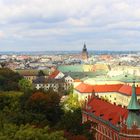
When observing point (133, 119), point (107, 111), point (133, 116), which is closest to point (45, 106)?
point (107, 111)

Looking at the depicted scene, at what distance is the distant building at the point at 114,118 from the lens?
5106 cm

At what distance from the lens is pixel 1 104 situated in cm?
7462

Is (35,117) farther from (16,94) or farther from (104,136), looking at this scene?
(16,94)

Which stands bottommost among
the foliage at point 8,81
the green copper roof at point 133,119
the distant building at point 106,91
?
the distant building at point 106,91

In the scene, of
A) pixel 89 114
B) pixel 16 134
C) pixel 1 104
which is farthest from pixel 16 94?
pixel 16 134

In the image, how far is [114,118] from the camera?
2367 inches

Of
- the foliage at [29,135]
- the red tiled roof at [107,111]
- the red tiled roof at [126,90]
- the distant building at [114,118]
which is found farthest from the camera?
the red tiled roof at [126,90]

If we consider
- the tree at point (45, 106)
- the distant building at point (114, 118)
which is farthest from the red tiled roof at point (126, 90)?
the tree at point (45, 106)

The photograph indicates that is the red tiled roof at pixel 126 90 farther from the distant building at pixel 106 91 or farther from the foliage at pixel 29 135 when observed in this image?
the foliage at pixel 29 135

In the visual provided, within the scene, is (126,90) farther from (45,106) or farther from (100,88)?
(45,106)

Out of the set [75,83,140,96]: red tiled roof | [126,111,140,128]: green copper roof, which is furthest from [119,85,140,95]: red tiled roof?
[126,111,140,128]: green copper roof

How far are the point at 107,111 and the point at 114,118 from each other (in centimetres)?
444

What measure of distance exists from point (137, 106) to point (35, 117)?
49.2ft

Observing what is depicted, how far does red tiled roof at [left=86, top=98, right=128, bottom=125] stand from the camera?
5909cm
